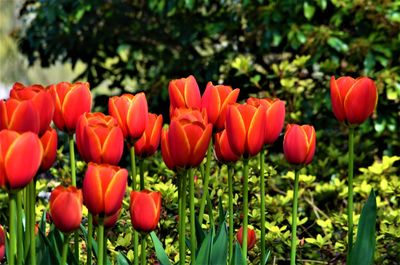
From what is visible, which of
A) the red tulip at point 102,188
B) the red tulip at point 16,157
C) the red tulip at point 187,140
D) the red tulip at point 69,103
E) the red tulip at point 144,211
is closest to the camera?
the red tulip at point 16,157

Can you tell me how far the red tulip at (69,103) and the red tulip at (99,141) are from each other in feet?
0.62

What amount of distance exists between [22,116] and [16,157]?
163 millimetres

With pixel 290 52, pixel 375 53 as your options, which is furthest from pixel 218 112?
pixel 290 52

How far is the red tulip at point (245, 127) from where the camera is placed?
2.04 meters

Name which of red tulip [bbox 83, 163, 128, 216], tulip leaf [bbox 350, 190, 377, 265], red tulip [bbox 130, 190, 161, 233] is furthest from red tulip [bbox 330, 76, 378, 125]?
red tulip [bbox 83, 163, 128, 216]

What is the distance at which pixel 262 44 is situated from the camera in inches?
222

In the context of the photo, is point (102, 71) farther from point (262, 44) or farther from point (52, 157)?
point (52, 157)

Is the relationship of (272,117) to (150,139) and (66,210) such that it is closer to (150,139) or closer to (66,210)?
(150,139)

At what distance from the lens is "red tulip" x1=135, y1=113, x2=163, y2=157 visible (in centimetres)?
227

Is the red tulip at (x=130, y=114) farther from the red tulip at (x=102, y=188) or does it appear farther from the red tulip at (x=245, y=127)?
the red tulip at (x=102, y=188)

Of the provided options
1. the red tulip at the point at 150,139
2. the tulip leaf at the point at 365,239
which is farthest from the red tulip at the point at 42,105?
the tulip leaf at the point at 365,239

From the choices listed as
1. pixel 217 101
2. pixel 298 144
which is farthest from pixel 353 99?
pixel 217 101

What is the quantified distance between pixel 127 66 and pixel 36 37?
0.85 m

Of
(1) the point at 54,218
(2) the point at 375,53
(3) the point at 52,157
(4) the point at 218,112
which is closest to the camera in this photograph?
(1) the point at 54,218
